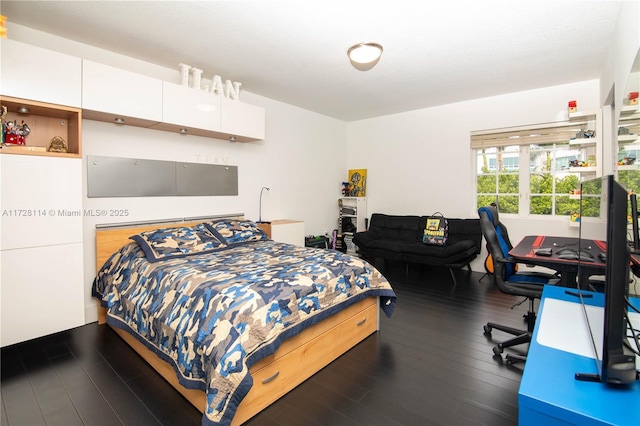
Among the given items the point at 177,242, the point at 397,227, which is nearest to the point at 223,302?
the point at 177,242

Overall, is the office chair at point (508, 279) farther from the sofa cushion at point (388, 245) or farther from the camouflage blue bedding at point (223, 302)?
the sofa cushion at point (388, 245)

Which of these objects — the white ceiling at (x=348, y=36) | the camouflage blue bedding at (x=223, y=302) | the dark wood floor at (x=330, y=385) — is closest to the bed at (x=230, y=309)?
the camouflage blue bedding at (x=223, y=302)

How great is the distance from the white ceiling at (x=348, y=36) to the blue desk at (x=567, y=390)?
239cm

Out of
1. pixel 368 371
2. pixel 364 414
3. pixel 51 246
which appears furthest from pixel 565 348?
pixel 51 246

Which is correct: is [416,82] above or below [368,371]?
above

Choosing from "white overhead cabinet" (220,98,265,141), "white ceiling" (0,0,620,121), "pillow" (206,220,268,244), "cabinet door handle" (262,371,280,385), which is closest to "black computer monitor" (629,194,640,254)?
"white ceiling" (0,0,620,121)

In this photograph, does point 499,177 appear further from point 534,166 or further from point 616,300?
point 616,300

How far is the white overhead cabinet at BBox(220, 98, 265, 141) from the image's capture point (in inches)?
145

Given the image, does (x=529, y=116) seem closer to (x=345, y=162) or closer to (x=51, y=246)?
(x=345, y=162)

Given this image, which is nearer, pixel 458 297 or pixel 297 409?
pixel 297 409

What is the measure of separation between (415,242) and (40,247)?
14.7 feet

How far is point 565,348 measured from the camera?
1.07m

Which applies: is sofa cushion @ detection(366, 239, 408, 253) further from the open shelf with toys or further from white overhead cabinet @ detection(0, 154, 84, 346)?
the open shelf with toys

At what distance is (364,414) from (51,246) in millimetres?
2719
